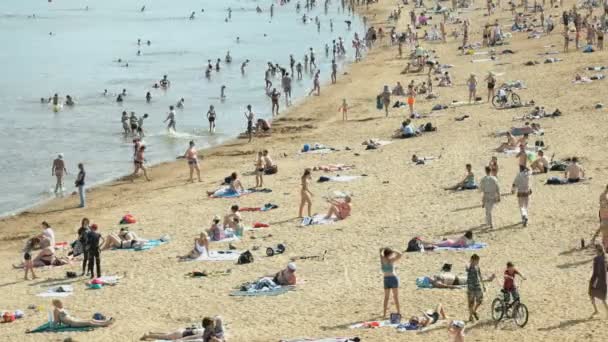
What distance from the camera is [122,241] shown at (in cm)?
2058

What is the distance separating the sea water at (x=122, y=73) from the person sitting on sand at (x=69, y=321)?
37.1ft

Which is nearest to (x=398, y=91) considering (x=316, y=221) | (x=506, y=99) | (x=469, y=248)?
(x=506, y=99)

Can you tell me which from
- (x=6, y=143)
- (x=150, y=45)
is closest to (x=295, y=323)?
(x=6, y=143)

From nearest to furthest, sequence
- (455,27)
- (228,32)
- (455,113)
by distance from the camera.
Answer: (455,113) < (455,27) < (228,32)

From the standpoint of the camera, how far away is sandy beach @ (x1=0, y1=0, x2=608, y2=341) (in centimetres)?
1511

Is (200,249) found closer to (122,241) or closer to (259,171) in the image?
(122,241)

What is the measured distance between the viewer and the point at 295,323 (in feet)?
49.0

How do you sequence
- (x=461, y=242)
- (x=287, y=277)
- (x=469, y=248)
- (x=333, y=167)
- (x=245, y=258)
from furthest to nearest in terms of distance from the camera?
(x=333, y=167) < (x=245, y=258) < (x=461, y=242) < (x=469, y=248) < (x=287, y=277)

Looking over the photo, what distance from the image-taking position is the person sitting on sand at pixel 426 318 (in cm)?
1409

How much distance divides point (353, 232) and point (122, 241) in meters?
4.59

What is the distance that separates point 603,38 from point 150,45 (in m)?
33.5

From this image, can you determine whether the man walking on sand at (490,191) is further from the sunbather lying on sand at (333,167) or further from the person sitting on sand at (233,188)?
the sunbather lying on sand at (333,167)

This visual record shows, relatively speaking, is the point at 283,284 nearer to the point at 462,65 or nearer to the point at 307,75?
the point at 462,65

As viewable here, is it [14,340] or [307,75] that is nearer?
[14,340]
